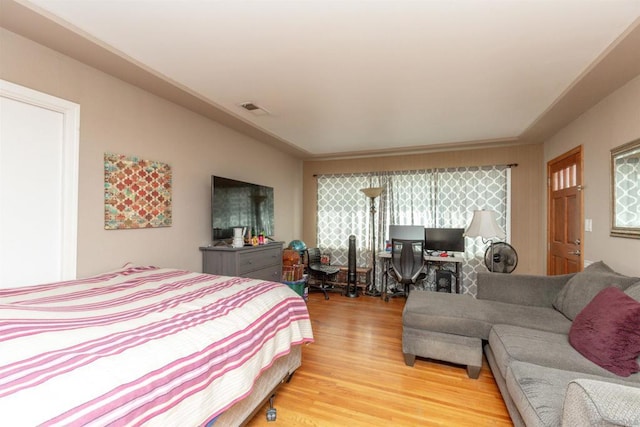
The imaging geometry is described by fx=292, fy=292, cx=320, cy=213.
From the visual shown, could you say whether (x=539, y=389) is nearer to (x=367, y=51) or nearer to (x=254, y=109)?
(x=367, y=51)

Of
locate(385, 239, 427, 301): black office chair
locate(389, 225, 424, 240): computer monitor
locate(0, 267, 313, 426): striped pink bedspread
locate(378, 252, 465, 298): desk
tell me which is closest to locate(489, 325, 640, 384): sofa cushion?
locate(0, 267, 313, 426): striped pink bedspread

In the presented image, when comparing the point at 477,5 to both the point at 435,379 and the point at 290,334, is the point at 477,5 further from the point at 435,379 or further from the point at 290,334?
the point at 435,379

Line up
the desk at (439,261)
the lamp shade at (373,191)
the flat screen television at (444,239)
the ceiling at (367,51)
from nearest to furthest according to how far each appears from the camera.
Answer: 1. the ceiling at (367,51)
2. the desk at (439,261)
3. the flat screen television at (444,239)
4. the lamp shade at (373,191)

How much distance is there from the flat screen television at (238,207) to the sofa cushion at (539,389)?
9.52 feet

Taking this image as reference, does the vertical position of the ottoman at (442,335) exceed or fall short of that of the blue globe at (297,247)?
it falls short

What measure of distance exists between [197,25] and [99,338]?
5.97 ft

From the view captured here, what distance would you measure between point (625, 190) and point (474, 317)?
1605 millimetres

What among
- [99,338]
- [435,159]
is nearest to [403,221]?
[435,159]

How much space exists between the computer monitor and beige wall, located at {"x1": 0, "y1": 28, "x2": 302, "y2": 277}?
2.52 meters

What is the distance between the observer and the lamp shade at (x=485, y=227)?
3.49m

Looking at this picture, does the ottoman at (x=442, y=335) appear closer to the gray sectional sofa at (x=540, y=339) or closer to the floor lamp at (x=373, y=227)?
the gray sectional sofa at (x=540, y=339)

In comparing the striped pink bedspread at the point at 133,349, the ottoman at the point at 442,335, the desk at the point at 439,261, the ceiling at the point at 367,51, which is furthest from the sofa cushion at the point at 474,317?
the ceiling at the point at 367,51

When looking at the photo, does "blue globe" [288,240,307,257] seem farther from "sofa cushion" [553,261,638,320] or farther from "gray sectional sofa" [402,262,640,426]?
"sofa cushion" [553,261,638,320]

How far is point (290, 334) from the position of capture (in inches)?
77.7
